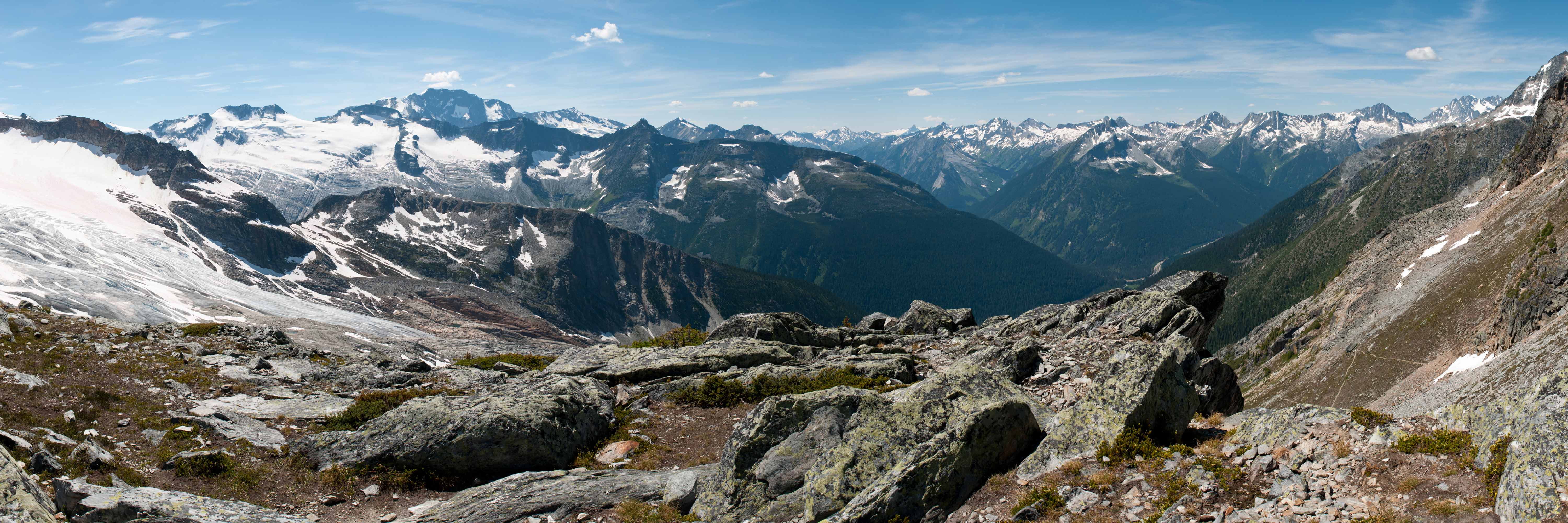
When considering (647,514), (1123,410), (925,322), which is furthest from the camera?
(925,322)

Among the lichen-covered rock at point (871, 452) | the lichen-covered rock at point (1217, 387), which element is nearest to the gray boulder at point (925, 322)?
the lichen-covered rock at point (1217, 387)

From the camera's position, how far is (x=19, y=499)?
38.8ft

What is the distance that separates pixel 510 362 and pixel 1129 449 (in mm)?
37707

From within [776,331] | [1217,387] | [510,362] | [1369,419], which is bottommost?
[510,362]

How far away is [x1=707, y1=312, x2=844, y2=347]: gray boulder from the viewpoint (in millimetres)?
38938

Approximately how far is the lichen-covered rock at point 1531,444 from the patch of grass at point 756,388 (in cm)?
1614

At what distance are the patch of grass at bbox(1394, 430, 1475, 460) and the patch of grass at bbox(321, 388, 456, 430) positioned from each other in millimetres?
24166

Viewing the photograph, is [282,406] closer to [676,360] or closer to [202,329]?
[676,360]

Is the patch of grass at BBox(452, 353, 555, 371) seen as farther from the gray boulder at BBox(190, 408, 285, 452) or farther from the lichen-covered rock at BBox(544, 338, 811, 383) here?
the gray boulder at BBox(190, 408, 285, 452)

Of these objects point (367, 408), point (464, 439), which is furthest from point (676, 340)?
point (464, 439)

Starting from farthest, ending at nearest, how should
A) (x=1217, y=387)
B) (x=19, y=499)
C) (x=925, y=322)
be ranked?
(x=925, y=322), (x=1217, y=387), (x=19, y=499)

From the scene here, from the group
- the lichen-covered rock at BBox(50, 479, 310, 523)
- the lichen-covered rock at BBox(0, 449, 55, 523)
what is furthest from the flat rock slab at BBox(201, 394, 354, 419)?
the lichen-covered rock at BBox(0, 449, 55, 523)

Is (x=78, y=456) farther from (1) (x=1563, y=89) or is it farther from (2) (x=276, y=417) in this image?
(1) (x=1563, y=89)

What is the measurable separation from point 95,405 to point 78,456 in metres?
5.35
